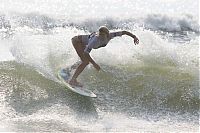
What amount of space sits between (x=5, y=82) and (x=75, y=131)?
7.95 feet

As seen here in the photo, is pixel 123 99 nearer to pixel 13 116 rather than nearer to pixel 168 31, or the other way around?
pixel 13 116

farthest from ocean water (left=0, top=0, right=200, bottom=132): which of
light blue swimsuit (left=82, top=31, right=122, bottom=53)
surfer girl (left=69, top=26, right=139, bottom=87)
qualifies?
light blue swimsuit (left=82, top=31, right=122, bottom=53)

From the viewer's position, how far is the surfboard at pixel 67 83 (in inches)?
343

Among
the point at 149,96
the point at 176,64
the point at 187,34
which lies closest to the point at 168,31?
the point at 187,34

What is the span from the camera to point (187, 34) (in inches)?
697

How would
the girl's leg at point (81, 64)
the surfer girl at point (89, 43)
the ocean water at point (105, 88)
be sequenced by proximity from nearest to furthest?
the ocean water at point (105, 88) → the surfer girl at point (89, 43) → the girl's leg at point (81, 64)

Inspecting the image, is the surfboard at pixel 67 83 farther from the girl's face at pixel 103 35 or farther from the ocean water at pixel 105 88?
the girl's face at pixel 103 35

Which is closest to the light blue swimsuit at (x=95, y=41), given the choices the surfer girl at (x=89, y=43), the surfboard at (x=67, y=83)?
the surfer girl at (x=89, y=43)

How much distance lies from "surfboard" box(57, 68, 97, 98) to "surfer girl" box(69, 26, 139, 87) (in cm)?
10

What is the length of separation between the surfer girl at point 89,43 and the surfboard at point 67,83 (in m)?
0.10

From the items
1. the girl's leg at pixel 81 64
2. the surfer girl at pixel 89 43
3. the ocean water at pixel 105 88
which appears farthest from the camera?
the girl's leg at pixel 81 64

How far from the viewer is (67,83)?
8.96m

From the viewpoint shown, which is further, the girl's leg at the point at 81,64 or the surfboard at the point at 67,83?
the girl's leg at the point at 81,64

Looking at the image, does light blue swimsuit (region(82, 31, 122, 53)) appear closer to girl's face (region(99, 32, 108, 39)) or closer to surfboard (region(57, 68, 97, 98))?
girl's face (region(99, 32, 108, 39))
